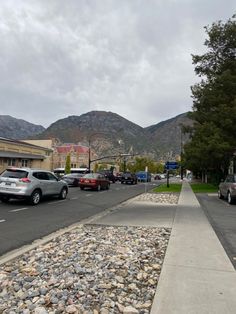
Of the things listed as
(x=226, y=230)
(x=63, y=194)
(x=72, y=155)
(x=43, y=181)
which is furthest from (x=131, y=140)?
(x=226, y=230)

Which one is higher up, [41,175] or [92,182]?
[41,175]

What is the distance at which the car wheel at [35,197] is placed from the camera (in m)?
17.4

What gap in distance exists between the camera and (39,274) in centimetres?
580

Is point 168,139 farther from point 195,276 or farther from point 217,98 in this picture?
point 195,276

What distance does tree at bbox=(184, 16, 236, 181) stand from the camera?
30.3 meters

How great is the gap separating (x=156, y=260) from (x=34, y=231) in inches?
185

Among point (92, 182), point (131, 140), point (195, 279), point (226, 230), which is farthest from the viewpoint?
point (131, 140)

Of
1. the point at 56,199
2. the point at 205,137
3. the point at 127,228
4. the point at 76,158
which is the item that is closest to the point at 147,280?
the point at 127,228

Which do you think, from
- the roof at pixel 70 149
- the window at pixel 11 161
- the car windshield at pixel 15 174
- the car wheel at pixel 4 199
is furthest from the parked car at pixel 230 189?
the roof at pixel 70 149

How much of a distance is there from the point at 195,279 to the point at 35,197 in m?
13.1

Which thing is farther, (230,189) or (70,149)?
(70,149)

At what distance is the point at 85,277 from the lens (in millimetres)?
5598

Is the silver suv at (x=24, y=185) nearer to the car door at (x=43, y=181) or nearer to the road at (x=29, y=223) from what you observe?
the car door at (x=43, y=181)

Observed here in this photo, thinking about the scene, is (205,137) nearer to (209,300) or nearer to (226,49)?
(226,49)
